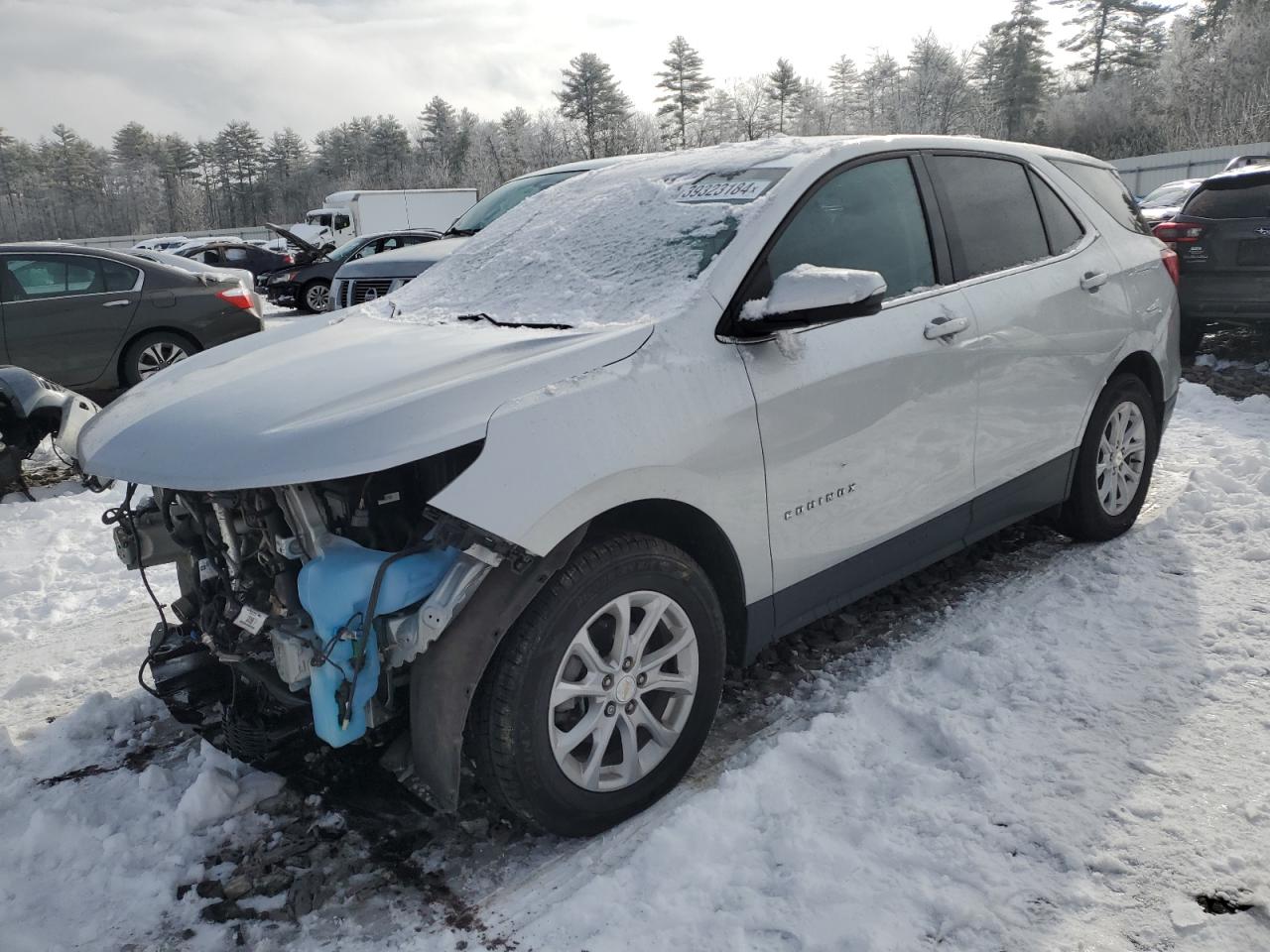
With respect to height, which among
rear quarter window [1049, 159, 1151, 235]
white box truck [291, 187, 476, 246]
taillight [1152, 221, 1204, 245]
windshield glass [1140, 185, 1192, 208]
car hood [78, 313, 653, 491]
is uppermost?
white box truck [291, 187, 476, 246]

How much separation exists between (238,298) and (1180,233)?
8.94 m

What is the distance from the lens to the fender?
2340 mm

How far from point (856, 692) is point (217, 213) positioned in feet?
369

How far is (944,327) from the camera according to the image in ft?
11.1

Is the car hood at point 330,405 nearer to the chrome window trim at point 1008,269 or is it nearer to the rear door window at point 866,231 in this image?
the chrome window trim at point 1008,269

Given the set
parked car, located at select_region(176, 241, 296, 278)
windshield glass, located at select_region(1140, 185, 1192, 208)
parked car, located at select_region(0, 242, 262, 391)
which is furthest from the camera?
parked car, located at select_region(176, 241, 296, 278)

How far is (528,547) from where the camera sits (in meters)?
2.31

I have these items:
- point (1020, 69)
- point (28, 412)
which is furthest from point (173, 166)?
point (28, 412)

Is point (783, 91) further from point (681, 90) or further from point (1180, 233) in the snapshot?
point (1180, 233)

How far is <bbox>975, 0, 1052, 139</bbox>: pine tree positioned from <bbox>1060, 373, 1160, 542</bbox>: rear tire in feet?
224

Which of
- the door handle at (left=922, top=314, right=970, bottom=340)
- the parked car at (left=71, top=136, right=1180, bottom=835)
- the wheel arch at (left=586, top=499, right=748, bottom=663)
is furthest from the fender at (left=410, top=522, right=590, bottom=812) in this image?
the door handle at (left=922, top=314, right=970, bottom=340)

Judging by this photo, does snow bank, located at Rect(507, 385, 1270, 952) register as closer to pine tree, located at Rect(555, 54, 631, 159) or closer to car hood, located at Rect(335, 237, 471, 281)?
car hood, located at Rect(335, 237, 471, 281)

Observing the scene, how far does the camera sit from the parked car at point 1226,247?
8078 millimetres

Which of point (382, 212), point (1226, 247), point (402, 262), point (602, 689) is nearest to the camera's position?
point (602, 689)
